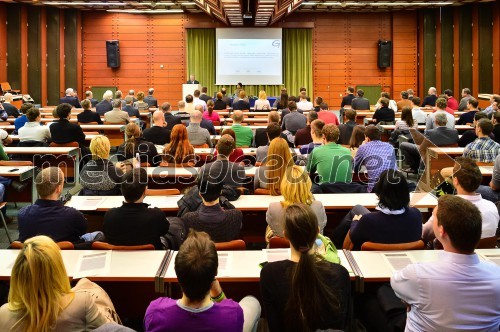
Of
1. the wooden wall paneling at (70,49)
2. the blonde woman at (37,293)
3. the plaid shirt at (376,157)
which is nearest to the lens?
the blonde woman at (37,293)

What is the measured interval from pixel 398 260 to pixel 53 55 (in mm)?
16748

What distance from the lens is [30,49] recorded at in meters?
16.6

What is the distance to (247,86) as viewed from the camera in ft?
61.8

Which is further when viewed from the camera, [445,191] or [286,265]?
[445,191]

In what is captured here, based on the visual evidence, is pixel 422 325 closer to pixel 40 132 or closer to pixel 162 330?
pixel 162 330

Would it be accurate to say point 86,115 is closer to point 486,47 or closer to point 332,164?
point 332,164

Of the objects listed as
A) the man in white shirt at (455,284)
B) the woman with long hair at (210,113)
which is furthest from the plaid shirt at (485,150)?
the woman with long hair at (210,113)

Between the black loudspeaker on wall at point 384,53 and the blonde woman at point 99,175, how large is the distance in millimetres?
15196

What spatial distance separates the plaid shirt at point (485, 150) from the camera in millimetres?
6191

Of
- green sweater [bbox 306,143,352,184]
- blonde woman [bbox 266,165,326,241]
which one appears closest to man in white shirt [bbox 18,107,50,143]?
green sweater [bbox 306,143,352,184]

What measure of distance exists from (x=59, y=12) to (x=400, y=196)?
55.3 ft

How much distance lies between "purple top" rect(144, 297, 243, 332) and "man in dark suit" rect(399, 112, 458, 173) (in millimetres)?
6416

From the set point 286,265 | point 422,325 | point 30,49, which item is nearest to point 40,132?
point 286,265

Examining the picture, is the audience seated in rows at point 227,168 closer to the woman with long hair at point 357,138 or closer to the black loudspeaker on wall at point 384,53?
the woman with long hair at point 357,138
